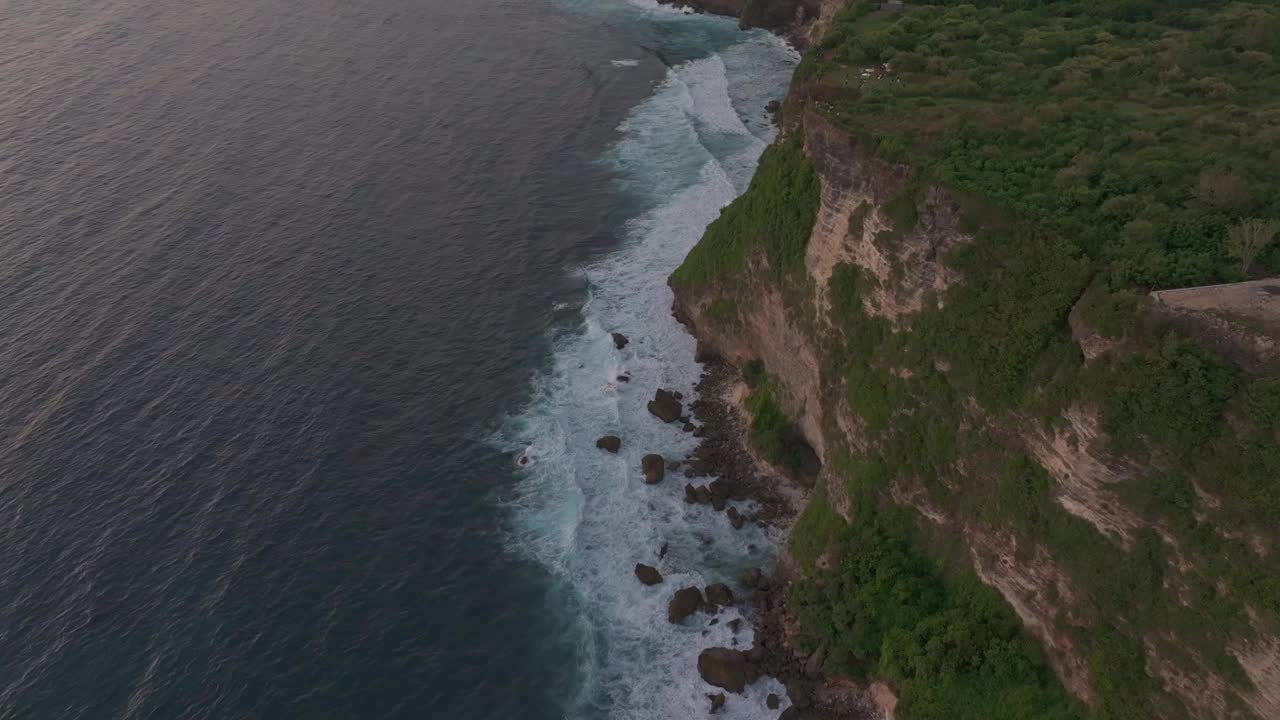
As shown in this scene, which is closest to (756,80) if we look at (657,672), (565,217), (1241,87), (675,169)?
(675,169)

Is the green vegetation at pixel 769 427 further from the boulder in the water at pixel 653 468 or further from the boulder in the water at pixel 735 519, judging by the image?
the boulder in the water at pixel 653 468

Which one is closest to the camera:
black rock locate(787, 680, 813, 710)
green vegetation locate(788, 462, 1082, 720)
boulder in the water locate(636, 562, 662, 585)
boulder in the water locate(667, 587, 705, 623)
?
green vegetation locate(788, 462, 1082, 720)

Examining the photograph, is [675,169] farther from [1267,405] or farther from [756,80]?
[1267,405]

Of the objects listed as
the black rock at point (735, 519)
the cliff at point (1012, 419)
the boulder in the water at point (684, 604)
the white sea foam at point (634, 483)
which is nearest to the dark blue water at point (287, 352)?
the white sea foam at point (634, 483)

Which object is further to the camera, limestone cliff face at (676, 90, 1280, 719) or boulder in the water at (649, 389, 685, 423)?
boulder in the water at (649, 389, 685, 423)

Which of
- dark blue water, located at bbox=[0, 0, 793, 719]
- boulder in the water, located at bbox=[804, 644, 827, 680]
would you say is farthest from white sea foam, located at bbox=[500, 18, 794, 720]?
dark blue water, located at bbox=[0, 0, 793, 719]

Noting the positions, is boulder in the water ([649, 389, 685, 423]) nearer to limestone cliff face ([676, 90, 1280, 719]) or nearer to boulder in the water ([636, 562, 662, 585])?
limestone cliff face ([676, 90, 1280, 719])

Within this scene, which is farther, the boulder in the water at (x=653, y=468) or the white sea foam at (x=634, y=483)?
the boulder in the water at (x=653, y=468)

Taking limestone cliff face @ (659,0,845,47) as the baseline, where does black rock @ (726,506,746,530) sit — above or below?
below
